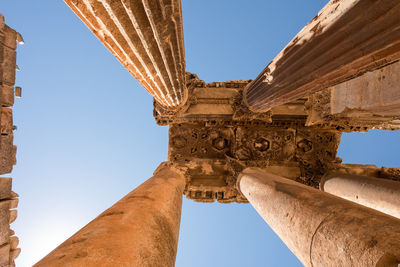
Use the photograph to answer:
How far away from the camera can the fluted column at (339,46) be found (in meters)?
2.28

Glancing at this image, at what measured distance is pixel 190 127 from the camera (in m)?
8.60

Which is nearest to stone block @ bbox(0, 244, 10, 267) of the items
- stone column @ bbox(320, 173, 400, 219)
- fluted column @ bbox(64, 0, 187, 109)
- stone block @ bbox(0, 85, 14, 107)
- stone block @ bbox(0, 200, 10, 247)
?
stone block @ bbox(0, 200, 10, 247)

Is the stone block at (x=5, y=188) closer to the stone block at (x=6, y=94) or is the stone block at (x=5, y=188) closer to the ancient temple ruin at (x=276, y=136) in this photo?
the ancient temple ruin at (x=276, y=136)

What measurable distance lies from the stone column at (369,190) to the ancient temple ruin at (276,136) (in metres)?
0.03

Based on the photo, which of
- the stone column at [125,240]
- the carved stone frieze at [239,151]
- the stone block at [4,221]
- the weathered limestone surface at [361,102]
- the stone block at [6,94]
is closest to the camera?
the stone column at [125,240]

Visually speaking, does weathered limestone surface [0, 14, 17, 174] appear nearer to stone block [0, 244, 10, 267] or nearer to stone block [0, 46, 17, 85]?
stone block [0, 46, 17, 85]

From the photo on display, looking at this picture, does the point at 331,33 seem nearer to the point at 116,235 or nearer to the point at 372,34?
the point at 372,34

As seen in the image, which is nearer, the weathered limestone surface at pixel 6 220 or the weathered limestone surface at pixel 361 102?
the weathered limestone surface at pixel 361 102

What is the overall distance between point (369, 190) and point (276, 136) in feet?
11.1

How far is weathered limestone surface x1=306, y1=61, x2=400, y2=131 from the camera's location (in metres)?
4.81

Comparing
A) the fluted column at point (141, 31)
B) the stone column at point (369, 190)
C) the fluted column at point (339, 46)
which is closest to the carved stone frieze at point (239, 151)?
the stone column at point (369, 190)

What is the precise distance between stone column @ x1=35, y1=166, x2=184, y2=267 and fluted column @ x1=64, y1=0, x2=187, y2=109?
2.62m

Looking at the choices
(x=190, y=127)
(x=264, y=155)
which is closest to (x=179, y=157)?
(x=190, y=127)

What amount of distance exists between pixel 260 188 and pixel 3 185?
22.7ft
